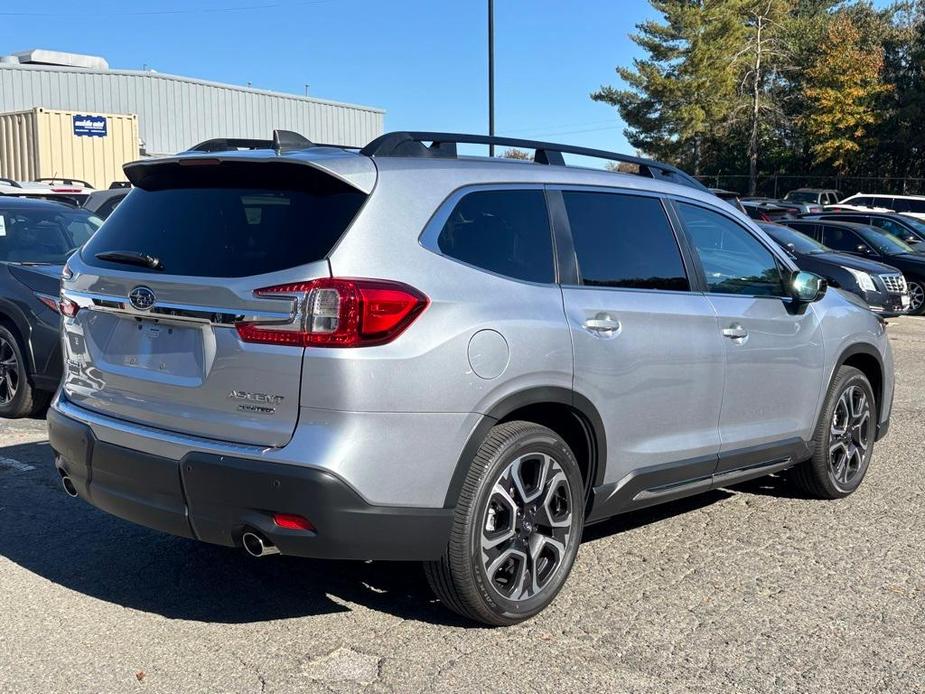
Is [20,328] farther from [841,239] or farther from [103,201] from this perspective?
[841,239]

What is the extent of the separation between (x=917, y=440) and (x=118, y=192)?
9.98 m

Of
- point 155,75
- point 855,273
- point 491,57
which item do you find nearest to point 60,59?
point 155,75

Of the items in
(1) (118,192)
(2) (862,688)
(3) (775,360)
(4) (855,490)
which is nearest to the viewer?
(2) (862,688)

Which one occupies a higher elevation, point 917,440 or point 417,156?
point 417,156

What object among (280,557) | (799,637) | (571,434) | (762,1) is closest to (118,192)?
(280,557)

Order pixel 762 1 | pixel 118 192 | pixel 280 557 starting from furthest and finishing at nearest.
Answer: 1. pixel 762 1
2. pixel 118 192
3. pixel 280 557

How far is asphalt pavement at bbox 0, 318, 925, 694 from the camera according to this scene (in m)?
3.56

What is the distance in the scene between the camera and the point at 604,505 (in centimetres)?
436

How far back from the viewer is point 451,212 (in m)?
3.81

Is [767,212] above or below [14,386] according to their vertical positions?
above

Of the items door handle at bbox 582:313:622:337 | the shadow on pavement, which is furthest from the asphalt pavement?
door handle at bbox 582:313:622:337

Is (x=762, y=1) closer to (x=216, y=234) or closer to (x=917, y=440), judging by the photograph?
(x=917, y=440)

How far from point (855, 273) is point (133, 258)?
1318 centimetres

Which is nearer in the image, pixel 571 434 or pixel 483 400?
pixel 483 400
